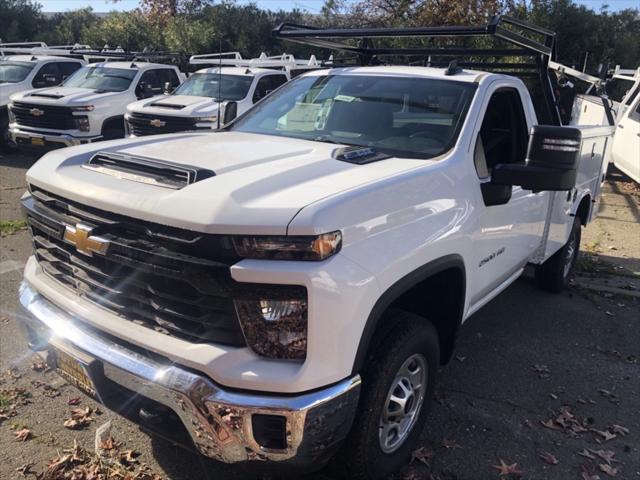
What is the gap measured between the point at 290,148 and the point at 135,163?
909 millimetres

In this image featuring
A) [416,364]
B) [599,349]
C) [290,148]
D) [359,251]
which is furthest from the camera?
[599,349]

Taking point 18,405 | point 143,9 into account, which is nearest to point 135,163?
point 18,405

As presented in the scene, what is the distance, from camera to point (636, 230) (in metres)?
8.73

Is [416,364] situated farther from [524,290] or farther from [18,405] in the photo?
[524,290]

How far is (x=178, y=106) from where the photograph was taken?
415 inches

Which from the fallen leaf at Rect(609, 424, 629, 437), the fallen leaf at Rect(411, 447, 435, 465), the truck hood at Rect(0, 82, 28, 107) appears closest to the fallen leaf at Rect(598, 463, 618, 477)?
the fallen leaf at Rect(609, 424, 629, 437)

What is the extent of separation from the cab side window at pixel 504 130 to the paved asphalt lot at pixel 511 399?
1.51 meters

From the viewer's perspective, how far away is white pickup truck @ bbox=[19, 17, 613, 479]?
225 cm

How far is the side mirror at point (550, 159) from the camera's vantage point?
307 centimetres

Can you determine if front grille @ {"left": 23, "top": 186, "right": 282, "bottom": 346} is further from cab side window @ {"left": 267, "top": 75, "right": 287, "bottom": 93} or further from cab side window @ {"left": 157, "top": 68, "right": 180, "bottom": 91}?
cab side window @ {"left": 157, "top": 68, "right": 180, "bottom": 91}

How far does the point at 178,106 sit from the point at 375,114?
7.50 m

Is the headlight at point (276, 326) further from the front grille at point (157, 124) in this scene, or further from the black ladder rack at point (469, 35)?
the front grille at point (157, 124)

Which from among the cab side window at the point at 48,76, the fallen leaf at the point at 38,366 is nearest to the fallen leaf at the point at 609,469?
the fallen leaf at the point at 38,366

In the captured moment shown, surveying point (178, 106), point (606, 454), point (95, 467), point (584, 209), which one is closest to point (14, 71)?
point (178, 106)
